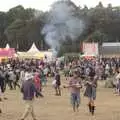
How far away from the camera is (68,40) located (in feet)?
322

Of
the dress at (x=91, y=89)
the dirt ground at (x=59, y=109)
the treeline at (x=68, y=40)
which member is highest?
the treeline at (x=68, y=40)

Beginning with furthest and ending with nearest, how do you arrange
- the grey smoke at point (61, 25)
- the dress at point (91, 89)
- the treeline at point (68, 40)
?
the grey smoke at point (61, 25), the treeline at point (68, 40), the dress at point (91, 89)

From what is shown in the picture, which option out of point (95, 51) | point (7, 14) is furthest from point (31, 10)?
point (95, 51)

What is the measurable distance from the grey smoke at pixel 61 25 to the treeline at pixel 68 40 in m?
1.00

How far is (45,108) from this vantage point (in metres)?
21.5

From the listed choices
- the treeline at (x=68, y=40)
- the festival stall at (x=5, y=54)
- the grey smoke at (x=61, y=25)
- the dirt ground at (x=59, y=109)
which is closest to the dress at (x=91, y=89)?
the dirt ground at (x=59, y=109)

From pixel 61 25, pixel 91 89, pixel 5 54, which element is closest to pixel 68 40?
pixel 61 25

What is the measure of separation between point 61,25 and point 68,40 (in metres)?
5.86

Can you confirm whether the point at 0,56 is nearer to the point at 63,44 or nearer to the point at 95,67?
the point at 95,67

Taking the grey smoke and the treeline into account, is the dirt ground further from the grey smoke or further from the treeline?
the grey smoke

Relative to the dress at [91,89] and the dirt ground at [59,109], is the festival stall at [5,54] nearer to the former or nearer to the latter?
the dirt ground at [59,109]

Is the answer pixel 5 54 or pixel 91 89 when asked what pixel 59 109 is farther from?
pixel 5 54

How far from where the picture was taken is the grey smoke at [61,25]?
98.2m

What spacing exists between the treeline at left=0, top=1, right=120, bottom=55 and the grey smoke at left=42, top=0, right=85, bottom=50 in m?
1.00
